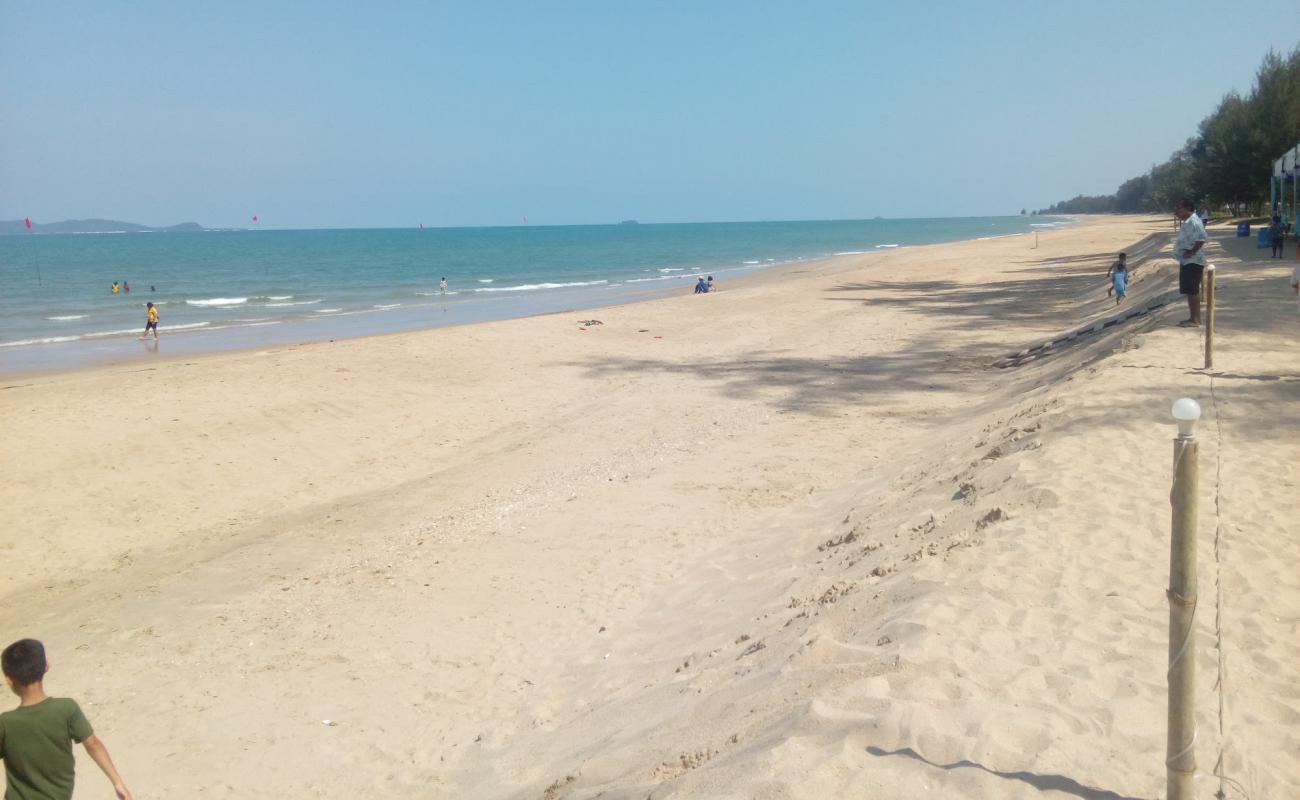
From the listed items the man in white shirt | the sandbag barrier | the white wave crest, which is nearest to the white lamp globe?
the man in white shirt

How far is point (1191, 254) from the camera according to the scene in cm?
1059

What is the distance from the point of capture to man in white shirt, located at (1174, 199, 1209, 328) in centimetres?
1048

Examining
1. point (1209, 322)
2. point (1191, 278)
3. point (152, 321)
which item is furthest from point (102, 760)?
point (152, 321)

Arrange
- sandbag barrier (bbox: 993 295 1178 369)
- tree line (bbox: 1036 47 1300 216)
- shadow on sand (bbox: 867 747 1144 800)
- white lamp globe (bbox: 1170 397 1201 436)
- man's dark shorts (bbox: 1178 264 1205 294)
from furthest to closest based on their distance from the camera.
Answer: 1. tree line (bbox: 1036 47 1300 216)
2. sandbag barrier (bbox: 993 295 1178 369)
3. man's dark shorts (bbox: 1178 264 1205 294)
4. shadow on sand (bbox: 867 747 1144 800)
5. white lamp globe (bbox: 1170 397 1201 436)

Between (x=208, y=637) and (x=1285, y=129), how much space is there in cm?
4167

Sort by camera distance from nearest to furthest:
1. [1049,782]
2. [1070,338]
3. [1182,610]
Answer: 1. [1182,610]
2. [1049,782]
3. [1070,338]

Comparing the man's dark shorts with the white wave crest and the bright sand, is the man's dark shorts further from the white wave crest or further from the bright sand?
the white wave crest

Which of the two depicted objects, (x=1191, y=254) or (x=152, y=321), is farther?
(x=152, y=321)

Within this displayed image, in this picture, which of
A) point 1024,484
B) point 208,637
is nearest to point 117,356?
point 208,637

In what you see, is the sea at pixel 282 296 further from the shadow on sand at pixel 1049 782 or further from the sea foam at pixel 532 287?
the shadow on sand at pixel 1049 782

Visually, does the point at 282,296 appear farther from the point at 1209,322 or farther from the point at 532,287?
the point at 1209,322

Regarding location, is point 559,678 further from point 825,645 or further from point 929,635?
point 929,635

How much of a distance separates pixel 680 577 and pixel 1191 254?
7498 millimetres

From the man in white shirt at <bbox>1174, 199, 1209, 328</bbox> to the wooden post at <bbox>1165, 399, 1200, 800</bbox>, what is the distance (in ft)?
30.3
